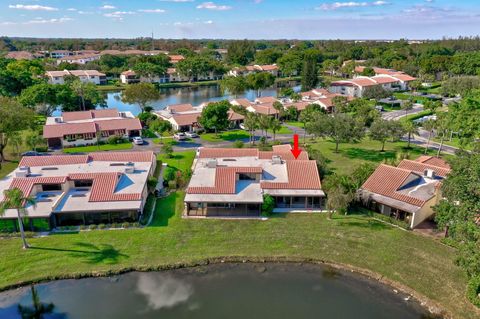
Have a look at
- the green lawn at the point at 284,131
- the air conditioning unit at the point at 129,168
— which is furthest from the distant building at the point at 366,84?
the air conditioning unit at the point at 129,168

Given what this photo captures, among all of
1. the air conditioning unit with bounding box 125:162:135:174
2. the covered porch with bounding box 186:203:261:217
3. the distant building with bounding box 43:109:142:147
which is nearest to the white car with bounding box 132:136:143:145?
the distant building with bounding box 43:109:142:147

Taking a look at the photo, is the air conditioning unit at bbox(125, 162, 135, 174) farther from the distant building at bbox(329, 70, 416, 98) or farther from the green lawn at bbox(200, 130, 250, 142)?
the distant building at bbox(329, 70, 416, 98)

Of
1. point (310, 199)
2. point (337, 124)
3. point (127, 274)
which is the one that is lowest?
point (127, 274)

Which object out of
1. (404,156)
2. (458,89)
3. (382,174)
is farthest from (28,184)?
(458,89)

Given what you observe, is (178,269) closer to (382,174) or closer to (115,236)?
(115,236)

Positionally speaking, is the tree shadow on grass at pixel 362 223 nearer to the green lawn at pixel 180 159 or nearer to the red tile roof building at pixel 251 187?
the red tile roof building at pixel 251 187

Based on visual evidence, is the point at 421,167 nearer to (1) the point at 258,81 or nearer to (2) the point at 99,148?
(2) the point at 99,148
